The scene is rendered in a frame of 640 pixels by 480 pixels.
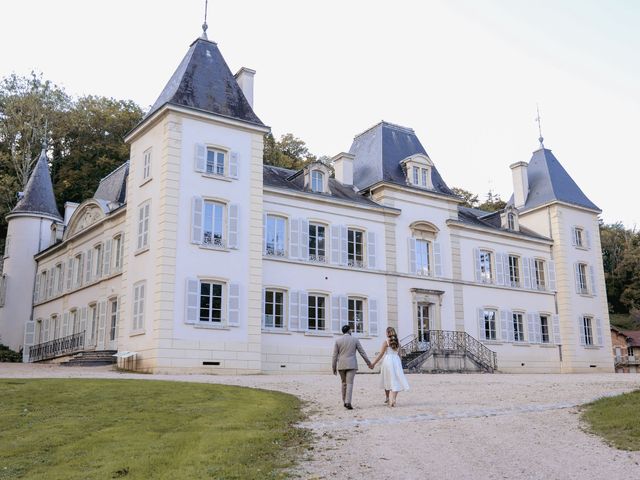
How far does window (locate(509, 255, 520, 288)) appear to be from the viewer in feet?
105

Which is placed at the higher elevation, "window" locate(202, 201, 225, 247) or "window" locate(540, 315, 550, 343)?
"window" locate(202, 201, 225, 247)

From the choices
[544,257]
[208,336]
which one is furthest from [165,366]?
[544,257]

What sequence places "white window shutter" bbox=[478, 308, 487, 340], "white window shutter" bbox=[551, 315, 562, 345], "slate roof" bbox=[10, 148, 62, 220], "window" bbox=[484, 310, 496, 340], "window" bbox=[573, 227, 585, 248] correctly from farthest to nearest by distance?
"window" bbox=[573, 227, 585, 248] → "slate roof" bbox=[10, 148, 62, 220] → "white window shutter" bbox=[551, 315, 562, 345] → "window" bbox=[484, 310, 496, 340] → "white window shutter" bbox=[478, 308, 487, 340]

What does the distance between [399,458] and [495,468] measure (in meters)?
1.02

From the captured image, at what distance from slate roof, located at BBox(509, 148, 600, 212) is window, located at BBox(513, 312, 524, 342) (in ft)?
21.1

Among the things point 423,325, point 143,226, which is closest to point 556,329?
point 423,325

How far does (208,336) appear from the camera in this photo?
2083 cm

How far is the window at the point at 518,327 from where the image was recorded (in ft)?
102

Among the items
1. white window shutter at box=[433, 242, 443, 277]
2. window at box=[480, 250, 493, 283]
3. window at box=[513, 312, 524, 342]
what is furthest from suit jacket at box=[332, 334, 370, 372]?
window at box=[513, 312, 524, 342]

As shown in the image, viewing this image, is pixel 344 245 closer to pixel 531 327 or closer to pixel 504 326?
pixel 504 326

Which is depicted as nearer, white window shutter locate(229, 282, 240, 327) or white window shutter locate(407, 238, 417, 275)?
white window shutter locate(229, 282, 240, 327)

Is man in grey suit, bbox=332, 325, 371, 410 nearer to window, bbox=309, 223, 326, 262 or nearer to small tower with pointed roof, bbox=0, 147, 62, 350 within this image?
window, bbox=309, 223, 326, 262

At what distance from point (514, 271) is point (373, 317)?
9.50 m

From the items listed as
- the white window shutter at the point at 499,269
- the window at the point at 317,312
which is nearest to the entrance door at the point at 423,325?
the window at the point at 317,312
